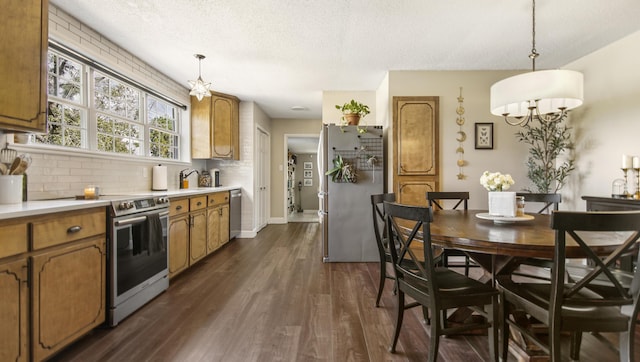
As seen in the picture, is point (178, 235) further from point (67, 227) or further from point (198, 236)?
point (67, 227)

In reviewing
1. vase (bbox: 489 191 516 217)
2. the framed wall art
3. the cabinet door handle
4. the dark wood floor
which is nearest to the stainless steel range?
the dark wood floor

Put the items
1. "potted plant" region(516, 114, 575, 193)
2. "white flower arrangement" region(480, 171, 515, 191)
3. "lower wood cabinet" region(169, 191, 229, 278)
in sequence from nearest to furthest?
"white flower arrangement" region(480, 171, 515, 191)
"lower wood cabinet" region(169, 191, 229, 278)
"potted plant" region(516, 114, 575, 193)

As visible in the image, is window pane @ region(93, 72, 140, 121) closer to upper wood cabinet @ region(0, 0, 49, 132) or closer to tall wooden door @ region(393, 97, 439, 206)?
upper wood cabinet @ region(0, 0, 49, 132)

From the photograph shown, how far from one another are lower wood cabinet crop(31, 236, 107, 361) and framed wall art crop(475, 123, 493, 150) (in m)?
3.99

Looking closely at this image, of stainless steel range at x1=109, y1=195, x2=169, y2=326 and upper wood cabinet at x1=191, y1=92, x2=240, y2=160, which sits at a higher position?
upper wood cabinet at x1=191, y1=92, x2=240, y2=160

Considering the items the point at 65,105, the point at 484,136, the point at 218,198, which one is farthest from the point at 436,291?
the point at 218,198

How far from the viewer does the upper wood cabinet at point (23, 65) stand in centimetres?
163

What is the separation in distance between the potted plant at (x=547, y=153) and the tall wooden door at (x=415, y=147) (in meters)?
1.10

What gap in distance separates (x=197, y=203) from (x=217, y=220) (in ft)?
2.20

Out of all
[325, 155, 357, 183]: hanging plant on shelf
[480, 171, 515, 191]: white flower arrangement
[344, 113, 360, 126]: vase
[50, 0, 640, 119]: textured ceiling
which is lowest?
[480, 171, 515, 191]: white flower arrangement

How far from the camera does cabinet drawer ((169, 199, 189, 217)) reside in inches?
115

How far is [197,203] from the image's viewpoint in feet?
11.4

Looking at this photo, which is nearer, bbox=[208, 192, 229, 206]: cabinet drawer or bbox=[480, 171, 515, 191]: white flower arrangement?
bbox=[480, 171, 515, 191]: white flower arrangement

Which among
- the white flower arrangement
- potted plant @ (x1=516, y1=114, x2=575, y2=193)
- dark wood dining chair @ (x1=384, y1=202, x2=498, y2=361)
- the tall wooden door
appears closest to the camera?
dark wood dining chair @ (x1=384, y1=202, x2=498, y2=361)
